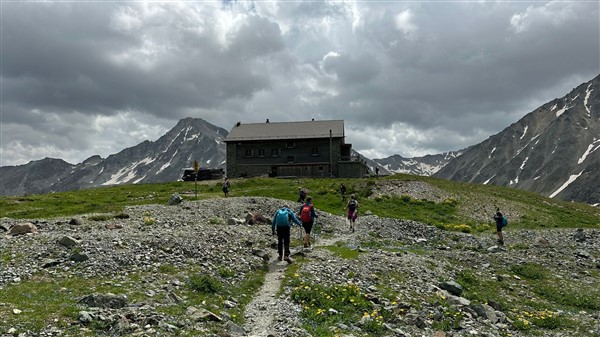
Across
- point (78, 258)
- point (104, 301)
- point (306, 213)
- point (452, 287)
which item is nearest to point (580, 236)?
point (452, 287)

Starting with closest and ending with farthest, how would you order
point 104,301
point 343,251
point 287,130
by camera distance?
point 104,301, point 343,251, point 287,130

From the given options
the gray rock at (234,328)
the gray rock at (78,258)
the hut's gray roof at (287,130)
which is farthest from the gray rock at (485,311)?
the hut's gray roof at (287,130)

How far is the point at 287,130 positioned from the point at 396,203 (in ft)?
151

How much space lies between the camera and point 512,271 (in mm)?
26406

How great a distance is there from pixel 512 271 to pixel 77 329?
957 inches

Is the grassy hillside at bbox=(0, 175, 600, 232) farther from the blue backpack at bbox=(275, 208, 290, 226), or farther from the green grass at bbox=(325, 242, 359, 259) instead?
the blue backpack at bbox=(275, 208, 290, 226)

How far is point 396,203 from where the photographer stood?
57844mm

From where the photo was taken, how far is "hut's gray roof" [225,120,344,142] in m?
94.8

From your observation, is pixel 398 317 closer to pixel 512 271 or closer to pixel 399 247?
pixel 512 271

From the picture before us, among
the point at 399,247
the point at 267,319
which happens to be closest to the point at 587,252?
the point at 399,247

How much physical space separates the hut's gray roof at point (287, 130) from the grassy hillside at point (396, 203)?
2503 cm

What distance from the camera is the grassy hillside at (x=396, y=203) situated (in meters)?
51.1

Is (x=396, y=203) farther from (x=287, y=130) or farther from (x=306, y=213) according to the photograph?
(x=287, y=130)

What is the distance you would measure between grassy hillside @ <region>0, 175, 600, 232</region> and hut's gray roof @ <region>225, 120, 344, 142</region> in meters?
25.0
